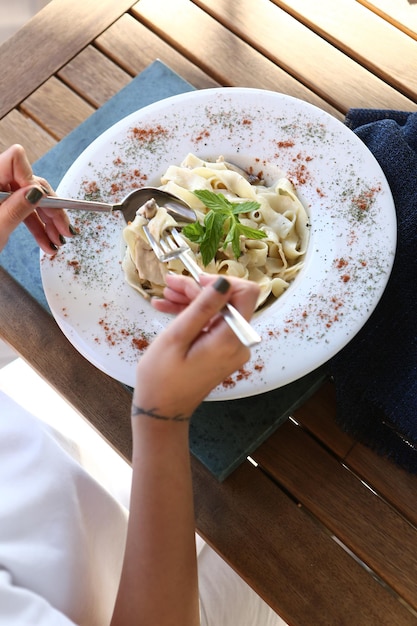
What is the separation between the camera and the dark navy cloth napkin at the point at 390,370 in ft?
3.78

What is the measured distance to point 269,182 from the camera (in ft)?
4.29

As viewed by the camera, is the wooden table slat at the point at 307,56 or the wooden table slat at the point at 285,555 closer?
the wooden table slat at the point at 285,555

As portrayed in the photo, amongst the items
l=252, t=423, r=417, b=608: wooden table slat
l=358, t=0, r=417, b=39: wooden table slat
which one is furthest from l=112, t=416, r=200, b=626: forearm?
l=358, t=0, r=417, b=39: wooden table slat

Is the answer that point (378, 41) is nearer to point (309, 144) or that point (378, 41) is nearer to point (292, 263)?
point (309, 144)

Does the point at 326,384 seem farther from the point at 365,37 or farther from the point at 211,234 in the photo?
the point at 365,37

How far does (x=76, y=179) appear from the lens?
1.30m

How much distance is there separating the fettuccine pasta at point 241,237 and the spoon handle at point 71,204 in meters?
0.06

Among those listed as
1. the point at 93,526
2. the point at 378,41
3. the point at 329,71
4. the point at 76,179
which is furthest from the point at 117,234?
the point at 378,41

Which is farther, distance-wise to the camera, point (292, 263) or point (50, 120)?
point (50, 120)

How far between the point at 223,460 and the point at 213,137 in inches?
23.6

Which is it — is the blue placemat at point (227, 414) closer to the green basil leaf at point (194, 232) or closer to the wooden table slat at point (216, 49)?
the green basil leaf at point (194, 232)

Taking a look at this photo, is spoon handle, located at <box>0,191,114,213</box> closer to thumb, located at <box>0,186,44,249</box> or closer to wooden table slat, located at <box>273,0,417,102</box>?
thumb, located at <box>0,186,44,249</box>

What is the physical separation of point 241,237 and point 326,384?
0.30 meters

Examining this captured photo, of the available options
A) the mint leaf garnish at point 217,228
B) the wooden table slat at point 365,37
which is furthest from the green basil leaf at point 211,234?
the wooden table slat at point 365,37
